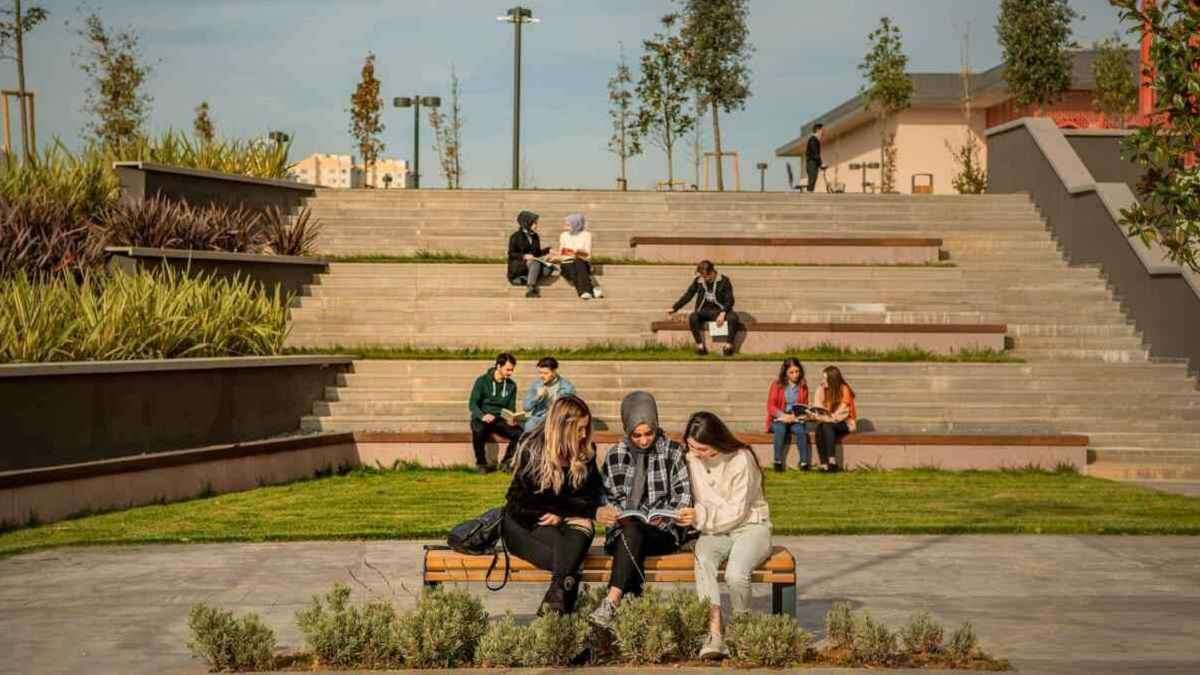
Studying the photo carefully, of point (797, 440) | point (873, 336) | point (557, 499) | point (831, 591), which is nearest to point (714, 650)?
point (557, 499)

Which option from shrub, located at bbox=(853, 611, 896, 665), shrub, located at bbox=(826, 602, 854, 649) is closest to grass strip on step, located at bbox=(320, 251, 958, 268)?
shrub, located at bbox=(826, 602, 854, 649)

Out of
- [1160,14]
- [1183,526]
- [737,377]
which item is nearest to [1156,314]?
[737,377]

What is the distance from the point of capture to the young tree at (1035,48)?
4634cm

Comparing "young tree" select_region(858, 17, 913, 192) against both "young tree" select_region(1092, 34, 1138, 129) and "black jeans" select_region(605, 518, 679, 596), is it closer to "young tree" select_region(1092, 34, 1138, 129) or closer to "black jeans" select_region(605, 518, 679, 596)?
"young tree" select_region(1092, 34, 1138, 129)

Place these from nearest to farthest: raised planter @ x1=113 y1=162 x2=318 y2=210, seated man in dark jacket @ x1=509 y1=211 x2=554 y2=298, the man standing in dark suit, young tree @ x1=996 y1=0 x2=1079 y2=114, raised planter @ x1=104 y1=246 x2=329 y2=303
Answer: raised planter @ x1=104 y1=246 x2=329 y2=303
raised planter @ x1=113 y1=162 x2=318 y2=210
seated man in dark jacket @ x1=509 y1=211 x2=554 y2=298
the man standing in dark suit
young tree @ x1=996 y1=0 x2=1079 y2=114

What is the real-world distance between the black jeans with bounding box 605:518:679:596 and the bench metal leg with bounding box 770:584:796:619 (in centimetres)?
74

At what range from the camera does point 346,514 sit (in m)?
15.9

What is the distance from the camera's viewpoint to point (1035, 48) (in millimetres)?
46406

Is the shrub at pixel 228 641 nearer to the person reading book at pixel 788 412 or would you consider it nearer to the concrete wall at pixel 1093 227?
the person reading book at pixel 788 412

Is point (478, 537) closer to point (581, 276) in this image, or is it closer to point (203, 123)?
point (581, 276)

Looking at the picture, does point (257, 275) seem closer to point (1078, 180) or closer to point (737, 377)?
point (737, 377)

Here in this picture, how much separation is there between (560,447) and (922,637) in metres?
2.39

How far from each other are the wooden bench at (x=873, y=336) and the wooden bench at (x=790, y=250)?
4898mm

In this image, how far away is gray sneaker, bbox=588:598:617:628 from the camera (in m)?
9.29
